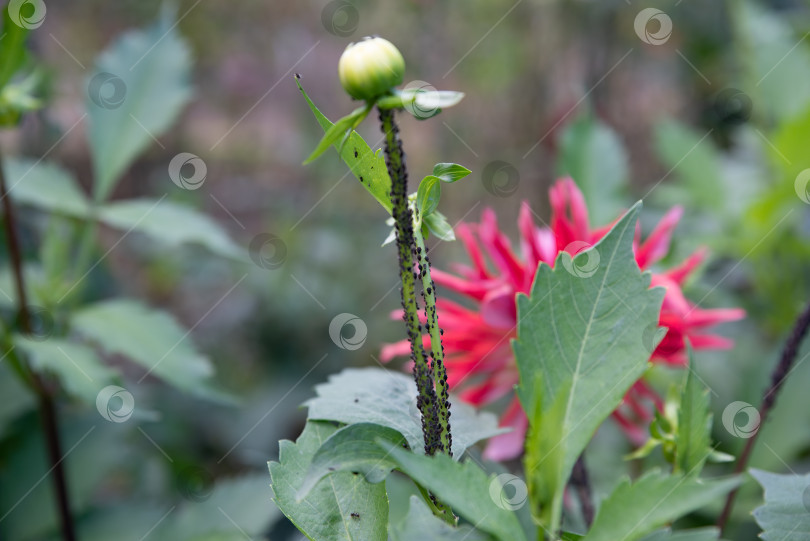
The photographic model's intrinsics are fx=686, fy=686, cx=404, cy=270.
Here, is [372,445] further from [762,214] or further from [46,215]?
[46,215]

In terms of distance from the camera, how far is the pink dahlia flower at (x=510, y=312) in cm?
55

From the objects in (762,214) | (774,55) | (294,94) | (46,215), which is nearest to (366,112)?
(762,214)

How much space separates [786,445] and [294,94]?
2125 mm

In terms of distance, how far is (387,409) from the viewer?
1.32 feet
